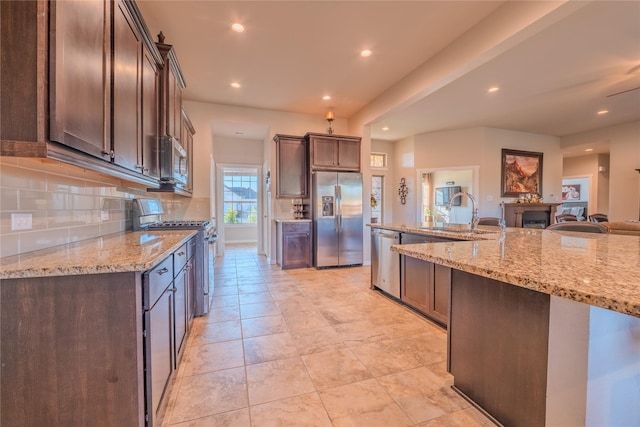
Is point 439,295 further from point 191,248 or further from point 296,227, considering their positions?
point 296,227

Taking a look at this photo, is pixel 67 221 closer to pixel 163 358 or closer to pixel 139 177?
pixel 139 177

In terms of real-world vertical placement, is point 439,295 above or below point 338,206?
below

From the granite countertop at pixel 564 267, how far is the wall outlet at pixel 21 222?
6.49 feet

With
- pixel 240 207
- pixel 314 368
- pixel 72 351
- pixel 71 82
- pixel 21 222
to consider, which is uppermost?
pixel 71 82

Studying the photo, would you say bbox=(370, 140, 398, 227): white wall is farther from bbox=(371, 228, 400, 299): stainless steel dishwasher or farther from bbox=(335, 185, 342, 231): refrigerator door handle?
bbox=(371, 228, 400, 299): stainless steel dishwasher

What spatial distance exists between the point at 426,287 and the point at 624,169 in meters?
6.92

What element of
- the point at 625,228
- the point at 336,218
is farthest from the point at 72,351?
the point at 625,228

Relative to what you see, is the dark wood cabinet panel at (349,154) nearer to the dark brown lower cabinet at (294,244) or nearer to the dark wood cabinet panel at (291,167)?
the dark wood cabinet panel at (291,167)

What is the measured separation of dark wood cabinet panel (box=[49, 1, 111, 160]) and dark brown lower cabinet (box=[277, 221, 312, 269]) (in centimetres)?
346

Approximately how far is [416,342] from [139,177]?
261cm

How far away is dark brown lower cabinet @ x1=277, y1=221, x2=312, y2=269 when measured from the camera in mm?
4840

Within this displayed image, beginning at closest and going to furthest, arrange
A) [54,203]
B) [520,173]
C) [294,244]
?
1. [54,203]
2. [294,244]
3. [520,173]

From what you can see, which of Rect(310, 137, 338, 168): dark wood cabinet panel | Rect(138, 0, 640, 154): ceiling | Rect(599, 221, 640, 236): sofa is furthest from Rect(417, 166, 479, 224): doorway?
Rect(599, 221, 640, 236): sofa

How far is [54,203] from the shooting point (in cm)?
157
